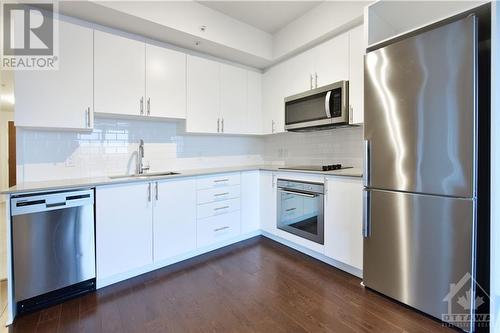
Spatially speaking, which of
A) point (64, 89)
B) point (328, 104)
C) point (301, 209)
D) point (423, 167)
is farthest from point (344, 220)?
point (64, 89)

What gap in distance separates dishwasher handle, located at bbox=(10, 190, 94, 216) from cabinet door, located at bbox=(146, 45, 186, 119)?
41.7 inches

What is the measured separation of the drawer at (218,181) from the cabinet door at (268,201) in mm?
370

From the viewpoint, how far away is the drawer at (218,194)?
267 centimetres

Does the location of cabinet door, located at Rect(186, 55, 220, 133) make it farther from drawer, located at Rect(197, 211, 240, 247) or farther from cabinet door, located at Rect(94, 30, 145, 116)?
drawer, located at Rect(197, 211, 240, 247)

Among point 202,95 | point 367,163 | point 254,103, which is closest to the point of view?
point 367,163

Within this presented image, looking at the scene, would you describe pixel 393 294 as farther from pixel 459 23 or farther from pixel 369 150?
pixel 459 23

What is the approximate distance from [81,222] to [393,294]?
249cm

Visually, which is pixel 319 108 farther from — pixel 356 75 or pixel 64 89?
pixel 64 89

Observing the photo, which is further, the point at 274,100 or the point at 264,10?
the point at 274,100

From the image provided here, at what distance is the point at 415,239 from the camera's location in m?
1.69

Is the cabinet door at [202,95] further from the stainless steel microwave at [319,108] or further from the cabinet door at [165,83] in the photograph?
the stainless steel microwave at [319,108]

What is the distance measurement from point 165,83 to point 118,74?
1.54ft

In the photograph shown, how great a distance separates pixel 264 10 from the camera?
9.06 feet

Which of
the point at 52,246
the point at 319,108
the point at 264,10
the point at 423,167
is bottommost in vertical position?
the point at 52,246
